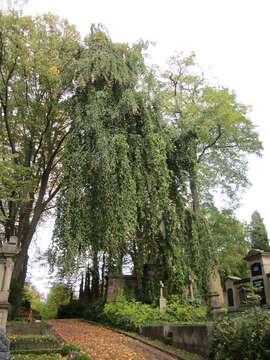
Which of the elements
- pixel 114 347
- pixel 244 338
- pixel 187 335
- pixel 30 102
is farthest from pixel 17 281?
pixel 244 338

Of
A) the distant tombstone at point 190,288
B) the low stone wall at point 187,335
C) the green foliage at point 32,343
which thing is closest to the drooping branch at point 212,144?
the distant tombstone at point 190,288

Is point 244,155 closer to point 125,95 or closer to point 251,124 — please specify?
point 251,124

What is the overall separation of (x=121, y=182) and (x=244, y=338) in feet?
24.4

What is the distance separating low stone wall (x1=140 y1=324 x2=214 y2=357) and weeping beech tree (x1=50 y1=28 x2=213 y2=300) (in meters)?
3.32

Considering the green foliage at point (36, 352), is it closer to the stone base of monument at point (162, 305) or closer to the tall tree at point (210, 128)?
the stone base of monument at point (162, 305)

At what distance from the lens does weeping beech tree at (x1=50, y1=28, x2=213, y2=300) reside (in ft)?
35.2

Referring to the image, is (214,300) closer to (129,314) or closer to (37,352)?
(129,314)

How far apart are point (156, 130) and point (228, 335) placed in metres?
9.55

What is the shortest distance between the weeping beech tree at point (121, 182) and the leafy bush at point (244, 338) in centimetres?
564

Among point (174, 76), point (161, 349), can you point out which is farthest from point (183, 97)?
point (161, 349)

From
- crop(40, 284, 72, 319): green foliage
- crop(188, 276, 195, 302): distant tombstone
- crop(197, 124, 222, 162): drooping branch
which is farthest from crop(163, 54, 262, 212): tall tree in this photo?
crop(40, 284, 72, 319): green foliage

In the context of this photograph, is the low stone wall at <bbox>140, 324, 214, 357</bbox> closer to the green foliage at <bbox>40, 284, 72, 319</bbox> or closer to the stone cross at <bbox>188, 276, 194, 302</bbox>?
the stone cross at <bbox>188, 276, 194, 302</bbox>

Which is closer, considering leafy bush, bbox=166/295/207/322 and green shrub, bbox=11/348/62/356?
green shrub, bbox=11/348/62/356

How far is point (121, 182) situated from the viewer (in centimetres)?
1142
